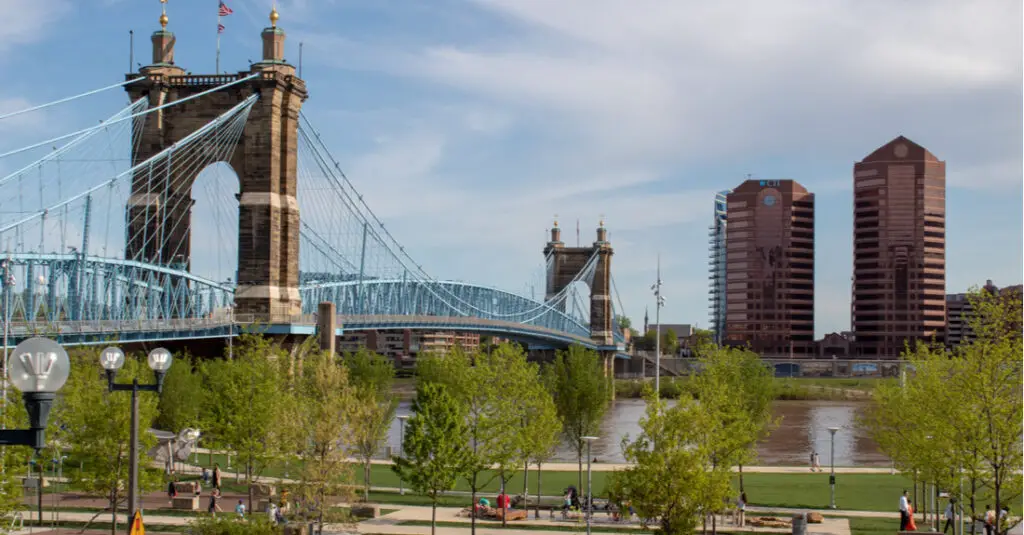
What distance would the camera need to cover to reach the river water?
220 feet

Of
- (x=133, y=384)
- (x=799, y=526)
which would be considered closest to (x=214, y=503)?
(x=799, y=526)

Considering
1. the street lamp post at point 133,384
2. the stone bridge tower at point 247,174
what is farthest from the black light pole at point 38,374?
the stone bridge tower at point 247,174

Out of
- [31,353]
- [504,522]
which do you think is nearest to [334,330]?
[504,522]

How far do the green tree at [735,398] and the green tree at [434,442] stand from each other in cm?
737

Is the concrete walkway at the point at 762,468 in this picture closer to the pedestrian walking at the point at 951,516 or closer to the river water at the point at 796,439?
the river water at the point at 796,439

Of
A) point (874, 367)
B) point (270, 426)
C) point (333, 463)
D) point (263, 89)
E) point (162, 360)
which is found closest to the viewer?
point (162, 360)

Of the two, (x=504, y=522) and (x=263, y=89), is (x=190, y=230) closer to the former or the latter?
(x=263, y=89)

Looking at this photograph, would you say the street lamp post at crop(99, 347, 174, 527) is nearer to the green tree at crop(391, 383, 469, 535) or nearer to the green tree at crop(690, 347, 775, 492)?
the green tree at crop(391, 383, 469, 535)

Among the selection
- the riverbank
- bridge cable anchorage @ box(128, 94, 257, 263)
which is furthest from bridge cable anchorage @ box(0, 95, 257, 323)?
the riverbank

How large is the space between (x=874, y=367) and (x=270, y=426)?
178236 mm

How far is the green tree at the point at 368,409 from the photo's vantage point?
3394 centimetres

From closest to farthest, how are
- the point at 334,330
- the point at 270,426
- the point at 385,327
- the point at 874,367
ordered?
the point at 270,426
the point at 334,330
the point at 385,327
the point at 874,367

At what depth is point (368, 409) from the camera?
3491cm

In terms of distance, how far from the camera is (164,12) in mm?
70125
